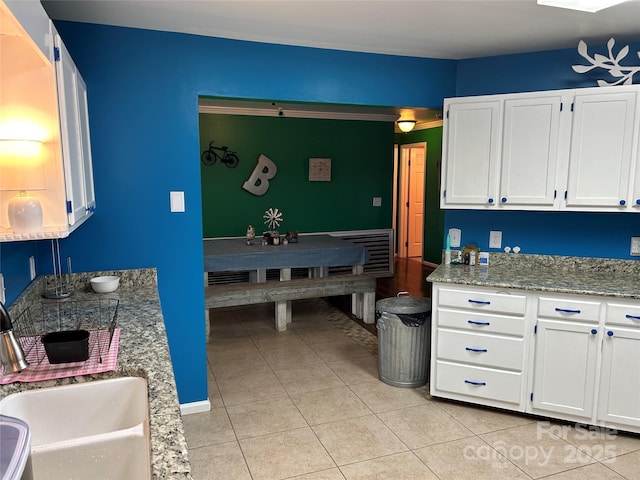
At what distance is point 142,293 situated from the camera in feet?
8.93

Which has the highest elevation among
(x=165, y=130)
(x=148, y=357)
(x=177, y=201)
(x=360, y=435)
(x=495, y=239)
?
(x=165, y=130)

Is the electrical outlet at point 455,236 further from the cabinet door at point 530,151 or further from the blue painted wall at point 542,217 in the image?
the cabinet door at point 530,151

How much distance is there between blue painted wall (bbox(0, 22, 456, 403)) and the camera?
273 cm

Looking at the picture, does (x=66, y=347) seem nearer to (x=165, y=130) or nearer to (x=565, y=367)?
(x=165, y=130)

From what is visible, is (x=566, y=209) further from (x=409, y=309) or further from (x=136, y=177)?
(x=136, y=177)

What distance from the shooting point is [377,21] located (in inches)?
105

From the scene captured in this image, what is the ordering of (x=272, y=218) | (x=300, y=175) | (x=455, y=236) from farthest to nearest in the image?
(x=300, y=175) < (x=272, y=218) < (x=455, y=236)

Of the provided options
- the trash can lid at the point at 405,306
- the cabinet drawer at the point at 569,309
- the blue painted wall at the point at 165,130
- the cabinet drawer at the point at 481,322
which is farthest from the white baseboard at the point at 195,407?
the cabinet drawer at the point at 569,309

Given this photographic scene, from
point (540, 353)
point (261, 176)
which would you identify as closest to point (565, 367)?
point (540, 353)

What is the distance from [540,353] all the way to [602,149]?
4.33 feet

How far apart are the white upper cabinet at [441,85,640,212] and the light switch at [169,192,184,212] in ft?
5.87

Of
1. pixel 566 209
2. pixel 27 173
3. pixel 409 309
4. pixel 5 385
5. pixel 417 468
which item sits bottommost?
pixel 417 468

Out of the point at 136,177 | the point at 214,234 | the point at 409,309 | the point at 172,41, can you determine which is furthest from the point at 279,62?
the point at 214,234

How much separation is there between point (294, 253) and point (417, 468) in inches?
105
